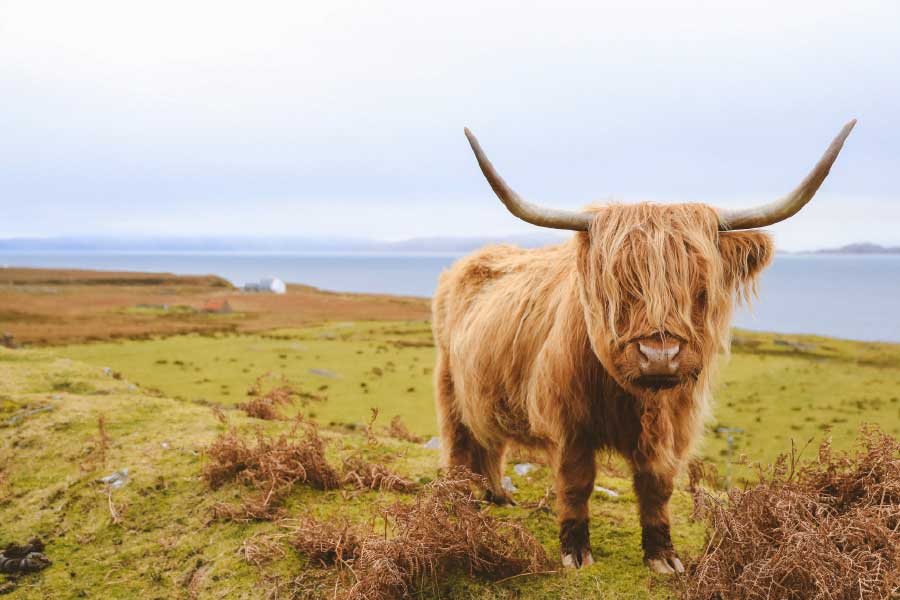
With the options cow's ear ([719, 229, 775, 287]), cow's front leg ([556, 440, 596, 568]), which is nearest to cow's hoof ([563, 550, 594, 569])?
cow's front leg ([556, 440, 596, 568])

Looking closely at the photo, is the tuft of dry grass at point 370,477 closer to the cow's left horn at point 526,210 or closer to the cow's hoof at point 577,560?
the cow's hoof at point 577,560

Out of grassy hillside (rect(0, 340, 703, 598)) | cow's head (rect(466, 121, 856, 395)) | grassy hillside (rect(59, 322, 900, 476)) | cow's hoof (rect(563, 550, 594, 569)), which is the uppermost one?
cow's head (rect(466, 121, 856, 395))

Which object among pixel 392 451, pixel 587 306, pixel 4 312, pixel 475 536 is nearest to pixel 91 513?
pixel 392 451

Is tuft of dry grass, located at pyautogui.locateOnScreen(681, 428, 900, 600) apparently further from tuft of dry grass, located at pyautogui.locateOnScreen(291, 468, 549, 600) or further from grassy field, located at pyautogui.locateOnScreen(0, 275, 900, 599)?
tuft of dry grass, located at pyautogui.locateOnScreen(291, 468, 549, 600)

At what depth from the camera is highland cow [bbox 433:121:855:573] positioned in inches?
114

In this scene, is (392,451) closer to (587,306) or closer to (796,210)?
(587,306)

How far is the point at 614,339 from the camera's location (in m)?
2.98

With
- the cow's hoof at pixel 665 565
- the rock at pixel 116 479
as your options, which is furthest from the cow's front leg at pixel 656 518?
the rock at pixel 116 479

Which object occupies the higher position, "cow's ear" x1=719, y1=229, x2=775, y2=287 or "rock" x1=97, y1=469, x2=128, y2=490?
"cow's ear" x1=719, y1=229, x2=775, y2=287

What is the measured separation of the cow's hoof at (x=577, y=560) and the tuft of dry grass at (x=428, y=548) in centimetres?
26

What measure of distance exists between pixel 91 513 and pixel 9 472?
1.38 meters

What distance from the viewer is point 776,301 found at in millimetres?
123562

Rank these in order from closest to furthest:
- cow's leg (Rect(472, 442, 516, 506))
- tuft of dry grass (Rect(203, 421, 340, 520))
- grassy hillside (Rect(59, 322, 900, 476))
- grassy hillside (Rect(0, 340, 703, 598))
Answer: grassy hillside (Rect(0, 340, 703, 598))
tuft of dry grass (Rect(203, 421, 340, 520))
cow's leg (Rect(472, 442, 516, 506))
grassy hillside (Rect(59, 322, 900, 476))

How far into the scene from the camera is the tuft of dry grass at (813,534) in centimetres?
260
